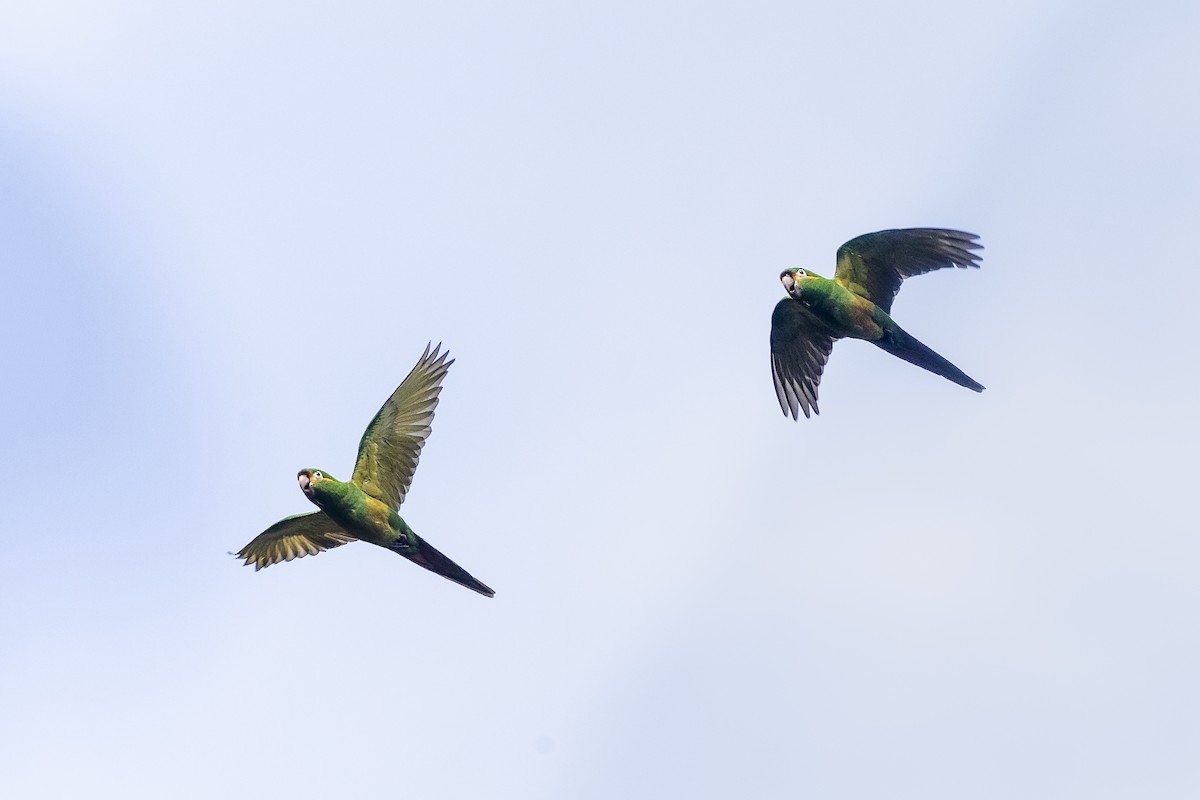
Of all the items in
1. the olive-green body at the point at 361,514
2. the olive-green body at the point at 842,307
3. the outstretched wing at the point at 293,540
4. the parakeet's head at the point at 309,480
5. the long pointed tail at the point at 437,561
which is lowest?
the long pointed tail at the point at 437,561

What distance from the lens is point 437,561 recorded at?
84.0 feet

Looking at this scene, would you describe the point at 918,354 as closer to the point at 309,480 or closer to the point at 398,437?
the point at 398,437

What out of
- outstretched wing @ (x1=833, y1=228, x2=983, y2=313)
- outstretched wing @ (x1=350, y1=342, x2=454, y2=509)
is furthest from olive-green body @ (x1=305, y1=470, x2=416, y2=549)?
outstretched wing @ (x1=833, y1=228, x2=983, y2=313)

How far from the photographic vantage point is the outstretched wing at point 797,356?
90.3 feet

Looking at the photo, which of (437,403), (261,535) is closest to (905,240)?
(437,403)

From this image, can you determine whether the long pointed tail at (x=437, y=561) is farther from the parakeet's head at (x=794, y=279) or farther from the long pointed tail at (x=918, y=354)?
the long pointed tail at (x=918, y=354)

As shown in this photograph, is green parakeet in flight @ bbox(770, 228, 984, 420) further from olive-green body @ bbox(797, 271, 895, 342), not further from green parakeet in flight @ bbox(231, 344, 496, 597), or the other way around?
green parakeet in flight @ bbox(231, 344, 496, 597)

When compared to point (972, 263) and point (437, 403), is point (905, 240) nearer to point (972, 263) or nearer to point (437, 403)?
point (972, 263)

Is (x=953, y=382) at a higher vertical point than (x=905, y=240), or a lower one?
lower

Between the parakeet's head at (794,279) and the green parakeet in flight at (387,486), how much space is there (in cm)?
618

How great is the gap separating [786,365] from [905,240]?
355cm

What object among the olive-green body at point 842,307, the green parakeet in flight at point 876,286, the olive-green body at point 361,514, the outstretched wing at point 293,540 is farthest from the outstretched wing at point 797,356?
the outstretched wing at point 293,540

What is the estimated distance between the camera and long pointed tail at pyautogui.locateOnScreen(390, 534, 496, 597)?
25.4 m

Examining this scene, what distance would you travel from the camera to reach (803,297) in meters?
25.9
